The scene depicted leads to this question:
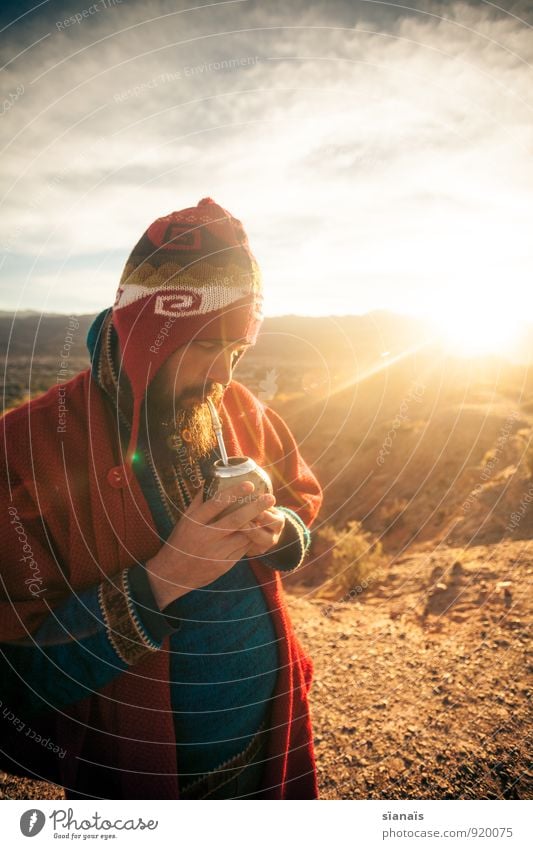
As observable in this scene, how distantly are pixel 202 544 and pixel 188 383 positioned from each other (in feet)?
2.05

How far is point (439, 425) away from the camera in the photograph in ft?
45.9

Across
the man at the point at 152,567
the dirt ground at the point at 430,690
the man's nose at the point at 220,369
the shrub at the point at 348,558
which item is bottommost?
A: the shrub at the point at 348,558

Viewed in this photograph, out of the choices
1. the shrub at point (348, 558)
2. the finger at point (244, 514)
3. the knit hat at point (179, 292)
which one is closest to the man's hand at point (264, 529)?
the finger at point (244, 514)

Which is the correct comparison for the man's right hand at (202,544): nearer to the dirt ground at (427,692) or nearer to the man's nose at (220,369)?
the man's nose at (220,369)

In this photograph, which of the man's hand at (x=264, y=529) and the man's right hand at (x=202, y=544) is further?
the man's hand at (x=264, y=529)

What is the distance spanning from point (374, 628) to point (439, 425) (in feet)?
33.5

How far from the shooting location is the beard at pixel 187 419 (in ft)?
5.61

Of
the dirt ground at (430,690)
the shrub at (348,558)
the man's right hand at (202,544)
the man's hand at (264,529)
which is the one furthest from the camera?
the shrub at (348,558)

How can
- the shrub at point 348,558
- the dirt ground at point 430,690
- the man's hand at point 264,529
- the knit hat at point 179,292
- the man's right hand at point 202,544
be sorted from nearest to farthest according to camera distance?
the man's right hand at point 202,544, the man's hand at point 264,529, the knit hat at point 179,292, the dirt ground at point 430,690, the shrub at point 348,558

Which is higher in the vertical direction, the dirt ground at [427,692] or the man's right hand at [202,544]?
the man's right hand at [202,544]

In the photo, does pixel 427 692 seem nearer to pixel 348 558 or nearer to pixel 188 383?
pixel 188 383

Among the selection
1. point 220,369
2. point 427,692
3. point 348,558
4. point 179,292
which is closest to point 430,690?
point 427,692

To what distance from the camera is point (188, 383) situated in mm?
1710

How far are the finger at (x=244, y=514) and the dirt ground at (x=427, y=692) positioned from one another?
6.69 feet
